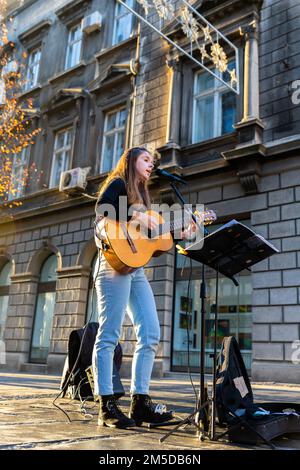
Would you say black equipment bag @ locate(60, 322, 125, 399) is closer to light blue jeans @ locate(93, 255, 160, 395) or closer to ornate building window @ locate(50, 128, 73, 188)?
light blue jeans @ locate(93, 255, 160, 395)

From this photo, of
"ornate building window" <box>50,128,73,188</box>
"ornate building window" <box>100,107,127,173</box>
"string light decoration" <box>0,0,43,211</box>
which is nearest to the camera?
"ornate building window" <box>100,107,127,173</box>

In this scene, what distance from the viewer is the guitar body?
3.09m

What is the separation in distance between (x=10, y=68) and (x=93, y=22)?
193 inches

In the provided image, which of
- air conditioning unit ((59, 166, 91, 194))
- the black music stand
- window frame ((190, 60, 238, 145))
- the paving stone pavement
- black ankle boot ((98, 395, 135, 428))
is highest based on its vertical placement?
window frame ((190, 60, 238, 145))

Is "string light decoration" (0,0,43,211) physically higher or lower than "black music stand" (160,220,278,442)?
higher

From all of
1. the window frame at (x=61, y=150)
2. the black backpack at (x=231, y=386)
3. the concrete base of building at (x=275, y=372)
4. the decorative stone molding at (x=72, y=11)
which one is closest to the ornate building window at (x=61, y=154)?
the window frame at (x=61, y=150)

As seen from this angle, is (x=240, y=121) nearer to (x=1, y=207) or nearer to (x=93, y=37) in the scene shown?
(x=93, y=37)

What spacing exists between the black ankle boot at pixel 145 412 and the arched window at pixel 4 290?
11998mm

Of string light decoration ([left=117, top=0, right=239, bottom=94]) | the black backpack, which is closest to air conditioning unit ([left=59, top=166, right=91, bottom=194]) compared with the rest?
string light decoration ([left=117, top=0, right=239, bottom=94])

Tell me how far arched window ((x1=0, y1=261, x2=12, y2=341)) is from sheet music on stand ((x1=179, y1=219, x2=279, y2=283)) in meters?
12.5

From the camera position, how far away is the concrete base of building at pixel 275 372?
7742 millimetres

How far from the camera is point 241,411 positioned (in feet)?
8.77

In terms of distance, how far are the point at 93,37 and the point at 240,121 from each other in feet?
23.4

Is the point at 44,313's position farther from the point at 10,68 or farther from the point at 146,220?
the point at 146,220
